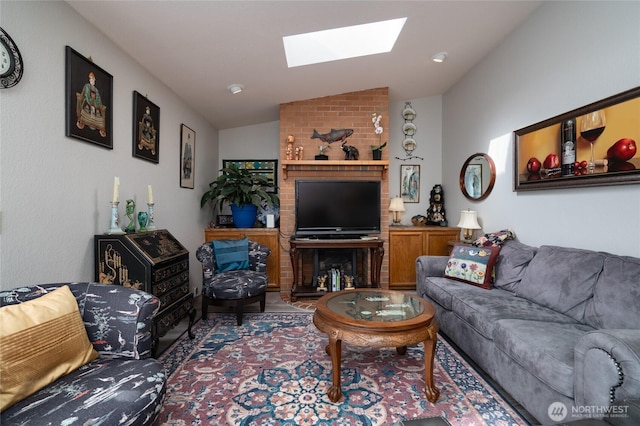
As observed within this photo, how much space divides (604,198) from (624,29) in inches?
43.6

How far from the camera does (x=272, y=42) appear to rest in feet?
8.31

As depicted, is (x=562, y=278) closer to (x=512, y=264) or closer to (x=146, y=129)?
(x=512, y=264)

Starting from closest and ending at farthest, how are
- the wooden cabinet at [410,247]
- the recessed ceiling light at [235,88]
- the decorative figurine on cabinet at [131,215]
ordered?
1. the decorative figurine on cabinet at [131,215]
2. the recessed ceiling light at [235,88]
3. the wooden cabinet at [410,247]

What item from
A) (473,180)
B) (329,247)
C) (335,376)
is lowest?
(335,376)

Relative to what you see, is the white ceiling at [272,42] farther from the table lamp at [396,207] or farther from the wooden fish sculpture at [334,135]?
the table lamp at [396,207]

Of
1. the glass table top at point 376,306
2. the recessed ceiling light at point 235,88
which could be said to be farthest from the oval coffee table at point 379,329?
the recessed ceiling light at point 235,88

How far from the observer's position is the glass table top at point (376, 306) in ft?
6.25

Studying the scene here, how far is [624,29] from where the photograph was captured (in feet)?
6.46

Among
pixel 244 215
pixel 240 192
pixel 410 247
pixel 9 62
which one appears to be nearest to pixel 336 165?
pixel 240 192

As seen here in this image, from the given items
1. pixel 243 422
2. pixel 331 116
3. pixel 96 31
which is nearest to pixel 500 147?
pixel 331 116

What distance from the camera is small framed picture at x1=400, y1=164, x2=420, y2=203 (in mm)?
4719

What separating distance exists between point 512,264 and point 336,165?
7.64 feet

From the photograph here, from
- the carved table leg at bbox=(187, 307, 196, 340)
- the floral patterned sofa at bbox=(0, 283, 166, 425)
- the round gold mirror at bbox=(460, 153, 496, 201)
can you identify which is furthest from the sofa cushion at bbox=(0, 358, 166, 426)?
the round gold mirror at bbox=(460, 153, 496, 201)

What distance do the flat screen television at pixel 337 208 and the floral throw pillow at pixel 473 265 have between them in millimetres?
1258
